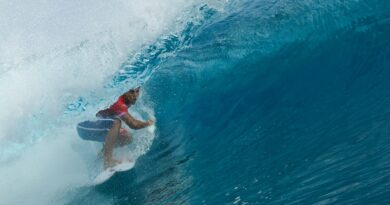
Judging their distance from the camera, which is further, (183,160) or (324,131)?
(183,160)

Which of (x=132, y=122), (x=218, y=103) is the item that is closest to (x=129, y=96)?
(x=132, y=122)

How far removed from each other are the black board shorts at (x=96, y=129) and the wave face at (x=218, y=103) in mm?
430

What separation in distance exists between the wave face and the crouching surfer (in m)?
0.31

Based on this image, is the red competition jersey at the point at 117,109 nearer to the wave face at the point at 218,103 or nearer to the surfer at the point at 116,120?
the surfer at the point at 116,120

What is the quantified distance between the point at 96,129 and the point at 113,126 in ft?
1.02

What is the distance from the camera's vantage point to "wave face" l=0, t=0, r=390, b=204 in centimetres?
593

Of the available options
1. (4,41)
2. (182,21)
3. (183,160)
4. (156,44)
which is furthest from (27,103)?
(183,160)

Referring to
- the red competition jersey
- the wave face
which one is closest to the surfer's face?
the red competition jersey

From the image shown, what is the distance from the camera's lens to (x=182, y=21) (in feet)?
38.0

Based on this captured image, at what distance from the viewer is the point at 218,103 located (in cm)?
848

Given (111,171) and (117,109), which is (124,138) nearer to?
(117,109)

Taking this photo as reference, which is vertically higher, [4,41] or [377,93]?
[4,41]

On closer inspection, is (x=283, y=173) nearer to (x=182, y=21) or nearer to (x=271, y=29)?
(x=271, y=29)

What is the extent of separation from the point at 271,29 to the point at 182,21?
2681 mm
